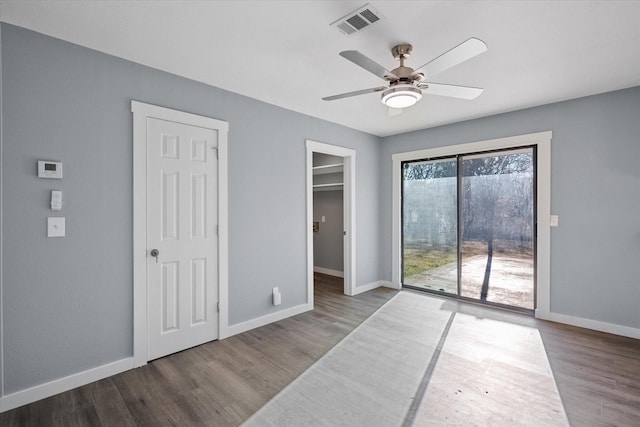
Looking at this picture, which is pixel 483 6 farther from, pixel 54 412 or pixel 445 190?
pixel 54 412

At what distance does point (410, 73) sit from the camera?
2.18 m

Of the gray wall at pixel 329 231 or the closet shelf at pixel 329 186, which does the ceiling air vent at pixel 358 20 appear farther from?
the gray wall at pixel 329 231

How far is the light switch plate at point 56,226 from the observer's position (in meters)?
2.19

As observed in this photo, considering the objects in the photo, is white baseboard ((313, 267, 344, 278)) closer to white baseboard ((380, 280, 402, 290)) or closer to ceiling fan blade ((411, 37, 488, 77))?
white baseboard ((380, 280, 402, 290))

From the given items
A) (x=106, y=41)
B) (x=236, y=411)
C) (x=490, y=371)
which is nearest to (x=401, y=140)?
(x=490, y=371)

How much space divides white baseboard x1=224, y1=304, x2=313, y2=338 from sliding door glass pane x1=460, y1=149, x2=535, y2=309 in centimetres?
248

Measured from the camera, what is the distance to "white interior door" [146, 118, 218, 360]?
2.71 metres

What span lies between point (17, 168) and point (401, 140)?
187 inches

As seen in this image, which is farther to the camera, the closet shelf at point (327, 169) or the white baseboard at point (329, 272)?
the white baseboard at point (329, 272)

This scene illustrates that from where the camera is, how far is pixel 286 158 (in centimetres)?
382

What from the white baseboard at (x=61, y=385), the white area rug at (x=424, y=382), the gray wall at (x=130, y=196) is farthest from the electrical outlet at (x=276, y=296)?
the white baseboard at (x=61, y=385)

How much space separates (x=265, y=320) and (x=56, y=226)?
223 centimetres

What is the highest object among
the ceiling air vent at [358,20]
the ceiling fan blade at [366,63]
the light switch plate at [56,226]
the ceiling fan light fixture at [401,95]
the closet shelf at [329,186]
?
the ceiling air vent at [358,20]

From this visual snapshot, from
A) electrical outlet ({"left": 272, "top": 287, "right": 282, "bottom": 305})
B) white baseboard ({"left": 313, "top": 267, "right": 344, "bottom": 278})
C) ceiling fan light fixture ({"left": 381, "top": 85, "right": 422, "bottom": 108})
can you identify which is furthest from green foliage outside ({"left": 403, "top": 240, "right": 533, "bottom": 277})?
ceiling fan light fixture ({"left": 381, "top": 85, "right": 422, "bottom": 108})
